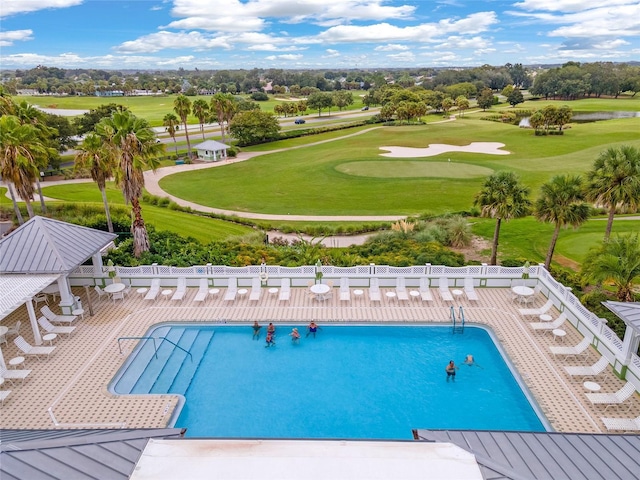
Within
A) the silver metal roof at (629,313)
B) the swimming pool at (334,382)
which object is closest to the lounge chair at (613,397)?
the swimming pool at (334,382)

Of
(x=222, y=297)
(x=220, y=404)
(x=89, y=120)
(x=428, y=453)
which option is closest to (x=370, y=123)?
(x=89, y=120)

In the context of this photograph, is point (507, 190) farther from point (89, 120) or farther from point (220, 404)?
point (89, 120)

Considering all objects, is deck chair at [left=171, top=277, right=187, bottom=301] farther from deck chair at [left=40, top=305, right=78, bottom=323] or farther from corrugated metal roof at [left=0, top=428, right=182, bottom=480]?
corrugated metal roof at [left=0, top=428, right=182, bottom=480]

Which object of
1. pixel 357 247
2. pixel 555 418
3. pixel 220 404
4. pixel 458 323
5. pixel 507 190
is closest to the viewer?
pixel 555 418

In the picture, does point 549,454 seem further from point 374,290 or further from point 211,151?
point 211,151

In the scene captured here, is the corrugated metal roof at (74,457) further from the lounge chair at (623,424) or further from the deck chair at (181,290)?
the deck chair at (181,290)

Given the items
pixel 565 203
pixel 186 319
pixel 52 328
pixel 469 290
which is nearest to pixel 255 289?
pixel 186 319

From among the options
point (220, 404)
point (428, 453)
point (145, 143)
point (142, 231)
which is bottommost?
point (220, 404)
